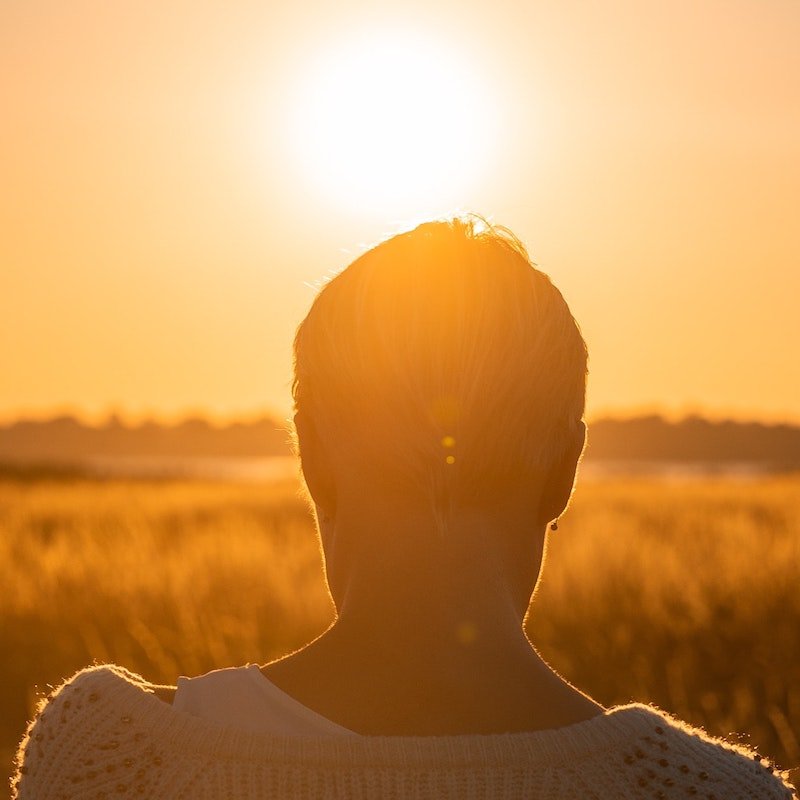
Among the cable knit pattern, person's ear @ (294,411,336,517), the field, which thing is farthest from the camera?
the field

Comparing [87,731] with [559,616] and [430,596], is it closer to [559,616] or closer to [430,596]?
[430,596]

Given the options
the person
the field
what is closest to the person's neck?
the person

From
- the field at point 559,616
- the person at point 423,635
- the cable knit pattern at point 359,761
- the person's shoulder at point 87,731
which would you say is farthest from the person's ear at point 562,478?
the field at point 559,616

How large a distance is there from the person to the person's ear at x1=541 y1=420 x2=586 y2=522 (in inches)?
1.3

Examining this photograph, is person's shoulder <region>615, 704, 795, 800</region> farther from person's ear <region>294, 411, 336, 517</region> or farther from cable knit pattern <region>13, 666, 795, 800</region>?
person's ear <region>294, 411, 336, 517</region>

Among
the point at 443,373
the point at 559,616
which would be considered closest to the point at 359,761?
the point at 443,373

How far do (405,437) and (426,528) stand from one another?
0.41 feet

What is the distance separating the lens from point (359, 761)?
1.31 metres

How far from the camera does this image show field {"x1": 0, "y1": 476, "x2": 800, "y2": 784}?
268 inches

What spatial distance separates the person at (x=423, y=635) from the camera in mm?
1330

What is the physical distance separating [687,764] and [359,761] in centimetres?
41

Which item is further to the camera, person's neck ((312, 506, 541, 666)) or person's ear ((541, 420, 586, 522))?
person's ear ((541, 420, 586, 522))

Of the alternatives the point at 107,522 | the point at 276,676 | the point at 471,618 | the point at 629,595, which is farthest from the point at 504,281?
the point at 107,522

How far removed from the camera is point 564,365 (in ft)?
4.55
